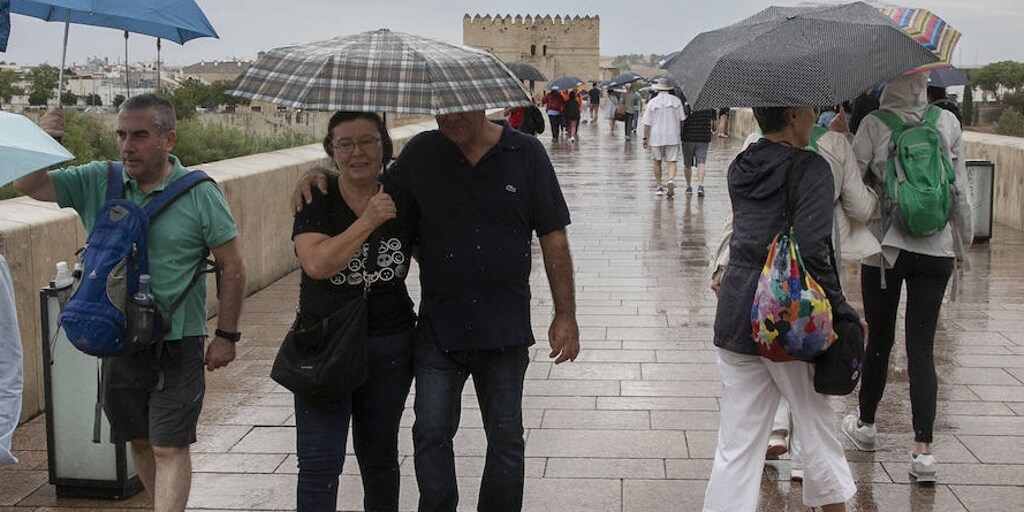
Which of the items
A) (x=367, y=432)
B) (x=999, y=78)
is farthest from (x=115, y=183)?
(x=999, y=78)

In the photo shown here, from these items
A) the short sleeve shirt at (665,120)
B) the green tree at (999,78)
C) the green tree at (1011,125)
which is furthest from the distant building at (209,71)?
the green tree at (999,78)

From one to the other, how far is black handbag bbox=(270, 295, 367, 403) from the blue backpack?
1.52 feet

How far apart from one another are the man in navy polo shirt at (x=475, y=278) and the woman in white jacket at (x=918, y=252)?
1.53m

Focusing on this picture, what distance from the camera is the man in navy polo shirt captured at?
4148mm

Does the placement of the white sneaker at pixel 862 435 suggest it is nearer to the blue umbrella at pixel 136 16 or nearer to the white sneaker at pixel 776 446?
the white sneaker at pixel 776 446

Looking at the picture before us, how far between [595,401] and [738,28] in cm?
265

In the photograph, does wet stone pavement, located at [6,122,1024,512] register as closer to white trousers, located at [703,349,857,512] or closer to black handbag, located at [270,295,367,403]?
white trousers, located at [703,349,857,512]

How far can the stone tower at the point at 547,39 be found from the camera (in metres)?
123

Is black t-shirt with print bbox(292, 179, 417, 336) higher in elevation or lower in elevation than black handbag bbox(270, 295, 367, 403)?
higher

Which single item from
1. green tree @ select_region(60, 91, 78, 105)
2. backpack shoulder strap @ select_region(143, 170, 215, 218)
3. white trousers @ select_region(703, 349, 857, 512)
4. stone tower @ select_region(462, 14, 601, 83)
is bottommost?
white trousers @ select_region(703, 349, 857, 512)

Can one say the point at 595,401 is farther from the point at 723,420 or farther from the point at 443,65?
the point at 443,65

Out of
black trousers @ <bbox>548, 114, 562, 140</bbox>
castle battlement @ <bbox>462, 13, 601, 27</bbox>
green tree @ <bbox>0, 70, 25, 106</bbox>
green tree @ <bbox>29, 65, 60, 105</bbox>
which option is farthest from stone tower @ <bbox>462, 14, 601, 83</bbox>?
green tree @ <bbox>29, 65, 60, 105</bbox>

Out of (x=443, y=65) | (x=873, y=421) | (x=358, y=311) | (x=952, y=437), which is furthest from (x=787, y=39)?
(x=952, y=437)

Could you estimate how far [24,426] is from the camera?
20.2 feet
